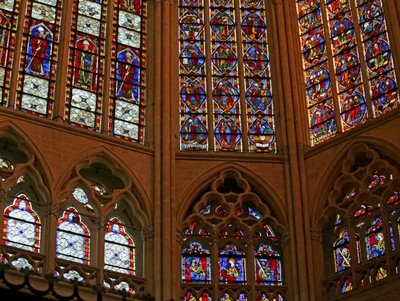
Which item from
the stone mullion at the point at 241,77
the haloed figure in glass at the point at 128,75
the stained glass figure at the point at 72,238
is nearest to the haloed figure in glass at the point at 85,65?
the haloed figure in glass at the point at 128,75

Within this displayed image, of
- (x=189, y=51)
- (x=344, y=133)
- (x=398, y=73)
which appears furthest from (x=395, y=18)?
(x=189, y=51)

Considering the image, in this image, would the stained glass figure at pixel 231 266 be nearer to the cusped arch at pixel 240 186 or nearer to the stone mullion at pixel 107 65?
the cusped arch at pixel 240 186

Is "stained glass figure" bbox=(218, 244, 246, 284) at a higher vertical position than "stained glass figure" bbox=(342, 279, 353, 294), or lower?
higher

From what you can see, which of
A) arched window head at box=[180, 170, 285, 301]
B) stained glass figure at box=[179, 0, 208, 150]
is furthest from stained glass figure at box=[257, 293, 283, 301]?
stained glass figure at box=[179, 0, 208, 150]

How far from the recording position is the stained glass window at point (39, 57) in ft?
52.7

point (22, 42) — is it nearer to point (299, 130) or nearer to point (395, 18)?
point (299, 130)

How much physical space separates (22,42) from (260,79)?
4.63m

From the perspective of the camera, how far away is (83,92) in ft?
54.8

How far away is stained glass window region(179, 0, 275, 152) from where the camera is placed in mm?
17156

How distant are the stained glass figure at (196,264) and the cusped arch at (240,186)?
1.78 feet

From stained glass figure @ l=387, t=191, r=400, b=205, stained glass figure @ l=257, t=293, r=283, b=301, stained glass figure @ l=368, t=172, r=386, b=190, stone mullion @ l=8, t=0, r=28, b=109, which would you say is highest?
stone mullion @ l=8, t=0, r=28, b=109

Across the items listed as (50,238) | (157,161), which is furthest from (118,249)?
(157,161)

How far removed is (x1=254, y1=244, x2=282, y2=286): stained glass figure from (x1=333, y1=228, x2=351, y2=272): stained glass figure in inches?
39.0

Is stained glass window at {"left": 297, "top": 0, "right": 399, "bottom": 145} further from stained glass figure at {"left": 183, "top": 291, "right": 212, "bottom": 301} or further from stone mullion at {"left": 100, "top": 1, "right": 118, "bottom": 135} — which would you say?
stone mullion at {"left": 100, "top": 1, "right": 118, "bottom": 135}
